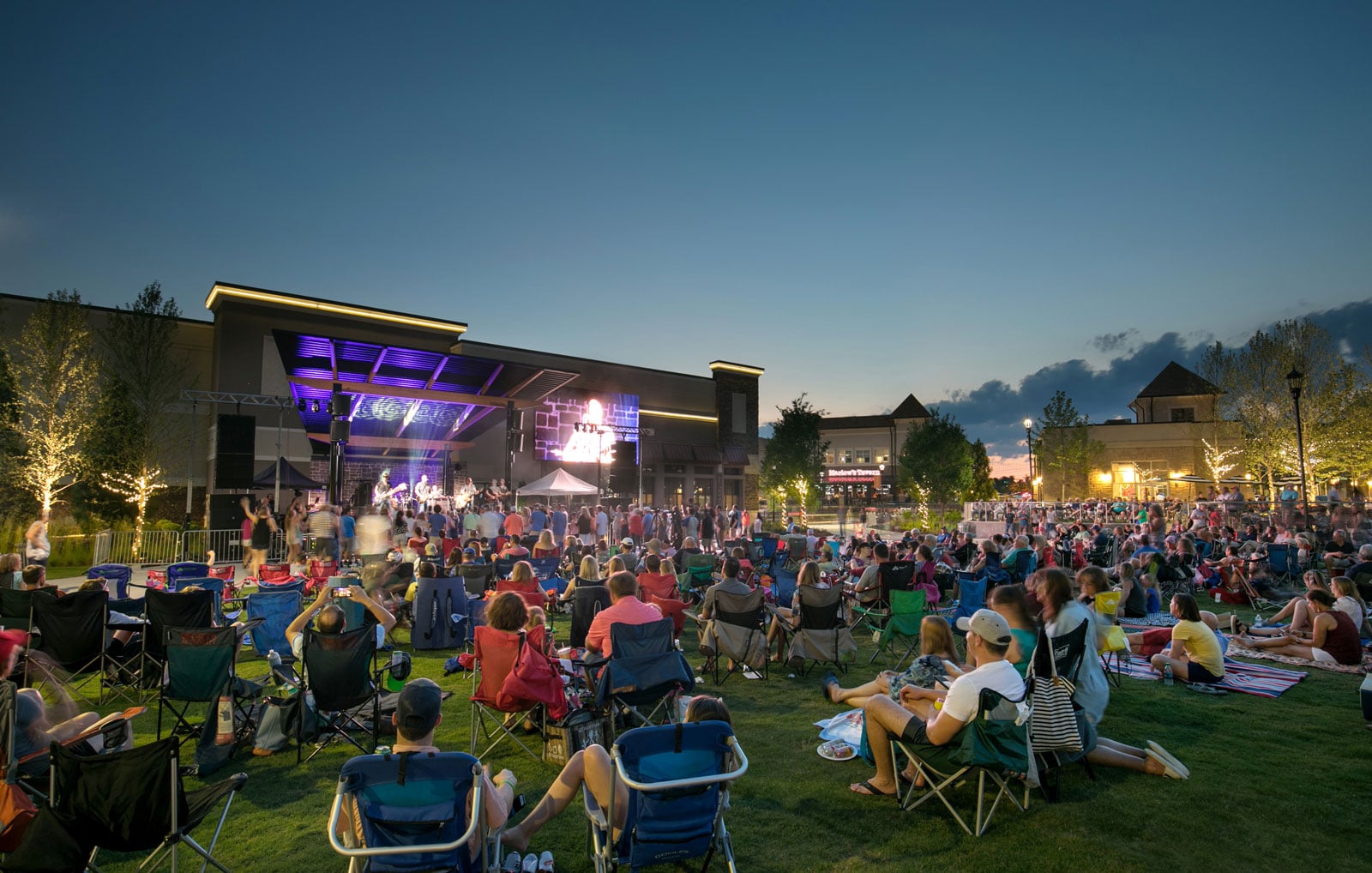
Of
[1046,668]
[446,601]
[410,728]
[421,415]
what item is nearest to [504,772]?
[410,728]

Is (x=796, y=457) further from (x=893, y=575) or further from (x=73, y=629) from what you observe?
(x=73, y=629)

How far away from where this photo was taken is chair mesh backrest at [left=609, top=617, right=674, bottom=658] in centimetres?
509

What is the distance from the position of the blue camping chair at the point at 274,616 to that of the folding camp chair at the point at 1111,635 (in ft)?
28.2

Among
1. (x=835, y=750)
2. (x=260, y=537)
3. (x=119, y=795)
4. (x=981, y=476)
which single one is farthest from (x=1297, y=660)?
(x=981, y=476)

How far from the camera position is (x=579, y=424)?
85.4 ft

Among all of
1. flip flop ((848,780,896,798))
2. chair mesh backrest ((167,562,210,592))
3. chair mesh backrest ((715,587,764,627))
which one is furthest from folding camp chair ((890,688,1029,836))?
chair mesh backrest ((167,562,210,592))

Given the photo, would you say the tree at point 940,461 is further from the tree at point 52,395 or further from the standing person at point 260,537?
the tree at point 52,395

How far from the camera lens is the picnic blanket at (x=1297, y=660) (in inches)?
287

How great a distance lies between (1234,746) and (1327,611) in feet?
13.1

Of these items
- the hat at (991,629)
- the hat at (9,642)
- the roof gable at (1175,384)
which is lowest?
the hat at (9,642)

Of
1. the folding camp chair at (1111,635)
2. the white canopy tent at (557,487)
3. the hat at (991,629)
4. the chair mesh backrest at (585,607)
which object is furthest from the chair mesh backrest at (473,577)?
the white canopy tent at (557,487)

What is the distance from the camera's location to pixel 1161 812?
3988 millimetres

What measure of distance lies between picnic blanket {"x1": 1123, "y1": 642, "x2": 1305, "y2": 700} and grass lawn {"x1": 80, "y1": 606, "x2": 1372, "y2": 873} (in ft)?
2.90

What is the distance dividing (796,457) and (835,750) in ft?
104
